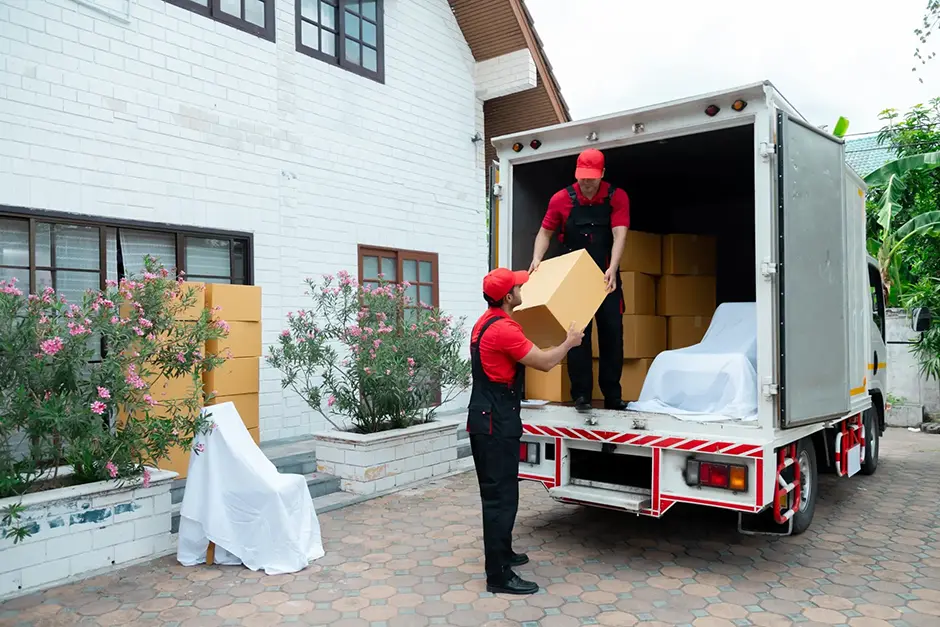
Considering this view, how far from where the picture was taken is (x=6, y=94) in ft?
18.4

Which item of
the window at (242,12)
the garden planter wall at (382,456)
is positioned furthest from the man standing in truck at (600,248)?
the window at (242,12)

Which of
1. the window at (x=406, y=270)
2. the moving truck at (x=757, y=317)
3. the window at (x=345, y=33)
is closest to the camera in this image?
the moving truck at (x=757, y=317)

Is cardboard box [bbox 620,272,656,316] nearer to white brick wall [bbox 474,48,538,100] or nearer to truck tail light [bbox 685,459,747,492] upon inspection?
truck tail light [bbox 685,459,747,492]

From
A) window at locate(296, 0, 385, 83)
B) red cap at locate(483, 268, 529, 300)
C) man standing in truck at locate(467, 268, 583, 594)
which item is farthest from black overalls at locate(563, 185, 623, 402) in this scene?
window at locate(296, 0, 385, 83)

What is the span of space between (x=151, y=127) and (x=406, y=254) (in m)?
3.43

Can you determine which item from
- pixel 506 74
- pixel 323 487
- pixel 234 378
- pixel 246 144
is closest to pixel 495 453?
pixel 323 487

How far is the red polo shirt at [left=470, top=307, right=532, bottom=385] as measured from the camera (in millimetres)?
3936

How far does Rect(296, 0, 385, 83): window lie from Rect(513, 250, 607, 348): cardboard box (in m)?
4.80

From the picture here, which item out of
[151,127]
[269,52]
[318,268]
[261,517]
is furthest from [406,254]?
[261,517]


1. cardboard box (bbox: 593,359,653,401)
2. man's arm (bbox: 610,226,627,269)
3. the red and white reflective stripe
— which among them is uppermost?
man's arm (bbox: 610,226,627,269)

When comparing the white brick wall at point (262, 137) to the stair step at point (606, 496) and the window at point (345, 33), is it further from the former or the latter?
the stair step at point (606, 496)

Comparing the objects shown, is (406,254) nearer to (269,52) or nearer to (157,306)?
(269,52)

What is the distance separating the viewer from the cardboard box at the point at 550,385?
5.25 metres

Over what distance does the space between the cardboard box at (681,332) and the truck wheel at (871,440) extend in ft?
6.36
